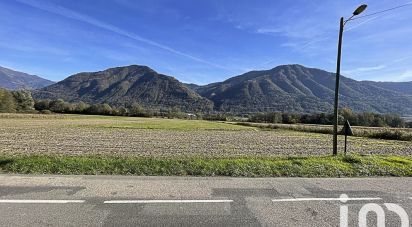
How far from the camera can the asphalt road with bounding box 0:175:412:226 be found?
562 centimetres

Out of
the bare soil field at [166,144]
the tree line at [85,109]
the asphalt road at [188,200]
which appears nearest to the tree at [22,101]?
the tree line at [85,109]

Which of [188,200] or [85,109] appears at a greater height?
[85,109]

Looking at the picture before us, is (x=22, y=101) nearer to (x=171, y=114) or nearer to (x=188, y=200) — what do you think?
(x=171, y=114)

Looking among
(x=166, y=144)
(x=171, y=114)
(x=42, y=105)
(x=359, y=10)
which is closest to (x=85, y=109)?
(x=42, y=105)

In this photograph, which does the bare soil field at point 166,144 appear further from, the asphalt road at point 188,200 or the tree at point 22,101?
the tree at point 22,101

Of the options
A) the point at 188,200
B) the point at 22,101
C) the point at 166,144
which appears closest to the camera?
the point at 188,200

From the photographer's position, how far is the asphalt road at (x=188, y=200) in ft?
18.4

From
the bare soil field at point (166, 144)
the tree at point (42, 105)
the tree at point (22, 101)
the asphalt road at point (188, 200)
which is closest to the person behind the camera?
the asphalt road at point (188, 200)

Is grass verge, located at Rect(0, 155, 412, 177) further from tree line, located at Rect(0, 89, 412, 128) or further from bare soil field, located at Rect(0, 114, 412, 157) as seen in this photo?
tree line, located at Rect(0, 89, 412, 128)

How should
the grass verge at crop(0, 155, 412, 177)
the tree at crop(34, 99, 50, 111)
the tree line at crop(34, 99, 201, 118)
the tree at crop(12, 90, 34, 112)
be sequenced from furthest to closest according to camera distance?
the tree at crop(34, 99, 50, 111) → the tree line at crop(34, 99, 201, 118) → the tree at crop(12, 90, 34, 112) → the grass verge at crop(0, 155, 412, 177)

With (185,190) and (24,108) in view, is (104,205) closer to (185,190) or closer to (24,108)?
(185,190)

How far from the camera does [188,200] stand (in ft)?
22.4

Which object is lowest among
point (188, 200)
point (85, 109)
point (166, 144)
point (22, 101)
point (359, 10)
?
point (166, 144)

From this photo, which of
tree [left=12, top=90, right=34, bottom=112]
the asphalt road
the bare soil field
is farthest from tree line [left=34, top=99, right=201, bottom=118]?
the asphalt road
